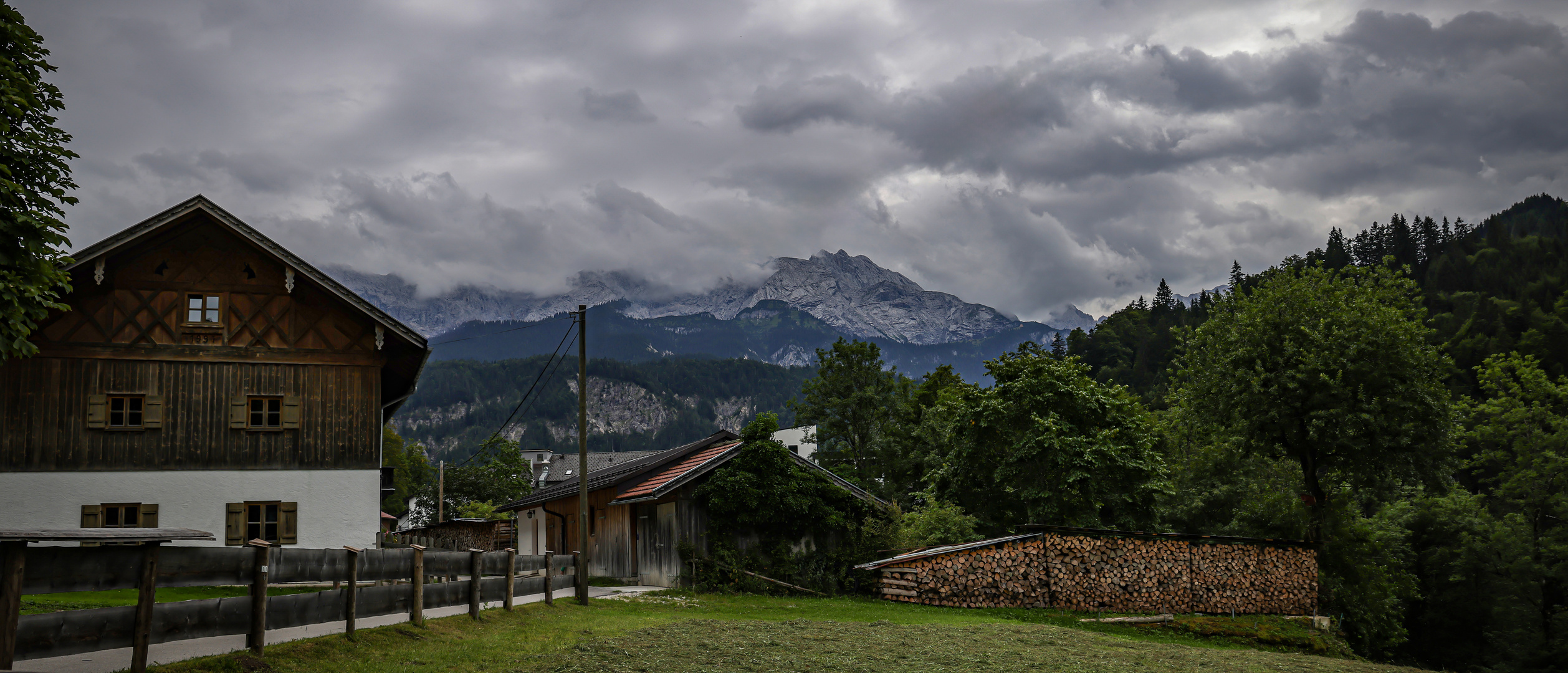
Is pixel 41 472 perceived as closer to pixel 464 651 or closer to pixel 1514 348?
pixel 464 651

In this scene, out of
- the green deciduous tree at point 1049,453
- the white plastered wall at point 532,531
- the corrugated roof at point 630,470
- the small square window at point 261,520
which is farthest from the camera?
the white plastered wall at point 532,531

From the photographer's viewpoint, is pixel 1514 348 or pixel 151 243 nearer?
pixel 151 243

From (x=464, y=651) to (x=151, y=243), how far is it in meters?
20.3

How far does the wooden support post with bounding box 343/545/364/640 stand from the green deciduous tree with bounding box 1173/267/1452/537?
2655 cm

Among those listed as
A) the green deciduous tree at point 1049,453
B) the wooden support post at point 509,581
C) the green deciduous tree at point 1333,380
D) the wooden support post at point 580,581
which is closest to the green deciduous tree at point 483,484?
the green deciduous tree at point 1049,453

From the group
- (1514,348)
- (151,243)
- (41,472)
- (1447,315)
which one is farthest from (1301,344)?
(1447,315)

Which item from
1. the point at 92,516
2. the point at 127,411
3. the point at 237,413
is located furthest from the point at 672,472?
Result: the point at 92,516

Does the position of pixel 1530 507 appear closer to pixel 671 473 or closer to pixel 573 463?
pixel 671 473

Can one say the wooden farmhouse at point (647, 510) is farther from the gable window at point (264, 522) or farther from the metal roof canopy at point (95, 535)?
the metal roof canopy at point (95, 535)

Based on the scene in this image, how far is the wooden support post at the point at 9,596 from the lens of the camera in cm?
707

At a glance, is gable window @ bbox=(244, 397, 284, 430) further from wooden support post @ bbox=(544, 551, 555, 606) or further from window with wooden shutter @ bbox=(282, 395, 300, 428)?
wooden support post @ bbox=(544, 551, 555, 606)

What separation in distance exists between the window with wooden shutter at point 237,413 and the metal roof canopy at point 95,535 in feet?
63.7

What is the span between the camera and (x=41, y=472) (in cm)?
2384

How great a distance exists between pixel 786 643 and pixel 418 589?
18.2ft
